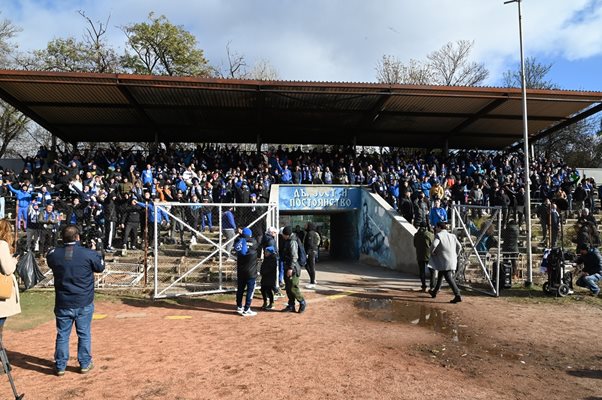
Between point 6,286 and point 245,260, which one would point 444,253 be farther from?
point 6,286

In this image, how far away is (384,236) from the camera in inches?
618

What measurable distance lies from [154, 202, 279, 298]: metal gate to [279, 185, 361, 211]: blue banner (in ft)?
13.3

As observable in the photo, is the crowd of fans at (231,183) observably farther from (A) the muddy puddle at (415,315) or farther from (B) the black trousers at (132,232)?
(A) the muddy puddle at (415,315)

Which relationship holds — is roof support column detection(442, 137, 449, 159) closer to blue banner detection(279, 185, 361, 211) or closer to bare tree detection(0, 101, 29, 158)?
blue banner detection(279, 185, 361, 211)

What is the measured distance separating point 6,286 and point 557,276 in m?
10.8

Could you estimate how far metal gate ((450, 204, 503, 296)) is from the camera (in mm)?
10373

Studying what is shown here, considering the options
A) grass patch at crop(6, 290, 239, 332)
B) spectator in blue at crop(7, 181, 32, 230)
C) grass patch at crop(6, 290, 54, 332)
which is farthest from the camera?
spectator in blue at crop(7, 181, 32, 230)

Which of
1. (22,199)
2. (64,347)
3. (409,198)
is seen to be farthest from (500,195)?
(22,199)

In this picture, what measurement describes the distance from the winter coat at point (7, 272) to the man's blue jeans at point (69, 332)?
0.45 metres

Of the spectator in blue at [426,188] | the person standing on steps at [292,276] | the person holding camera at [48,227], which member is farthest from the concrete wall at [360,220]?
the person holding camera at [48,227]

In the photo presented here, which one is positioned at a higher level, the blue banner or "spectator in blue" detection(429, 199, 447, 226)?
the blue banner

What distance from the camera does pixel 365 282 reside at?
40.1ft

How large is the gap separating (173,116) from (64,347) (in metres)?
18.3

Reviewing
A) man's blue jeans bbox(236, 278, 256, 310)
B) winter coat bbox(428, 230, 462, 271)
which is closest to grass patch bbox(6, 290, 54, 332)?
man's blue jeans bbox(236, 278, 256, 310)
